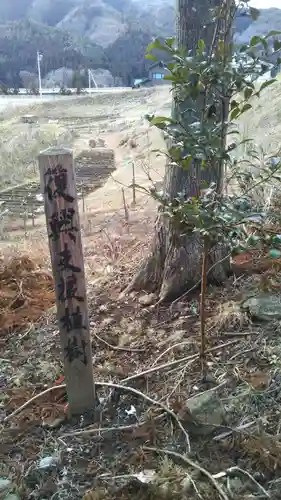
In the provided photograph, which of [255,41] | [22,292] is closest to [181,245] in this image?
[22,292]

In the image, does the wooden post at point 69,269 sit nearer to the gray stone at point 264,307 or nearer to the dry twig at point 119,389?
the dry twig at point 119,389

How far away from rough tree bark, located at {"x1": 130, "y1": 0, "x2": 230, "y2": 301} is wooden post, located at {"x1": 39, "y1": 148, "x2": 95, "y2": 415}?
86 centimetres

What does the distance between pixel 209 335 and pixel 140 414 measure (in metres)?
0.58

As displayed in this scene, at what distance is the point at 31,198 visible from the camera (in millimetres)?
7660

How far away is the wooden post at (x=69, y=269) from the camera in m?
1.53

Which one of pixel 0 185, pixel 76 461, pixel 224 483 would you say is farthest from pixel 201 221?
pixel 0 185

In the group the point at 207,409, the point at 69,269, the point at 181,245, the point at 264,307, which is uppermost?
the point at 69,269

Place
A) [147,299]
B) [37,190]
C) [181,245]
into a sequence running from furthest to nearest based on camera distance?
[37,190], [147,299], [181,245]

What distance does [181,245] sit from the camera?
2.50 m

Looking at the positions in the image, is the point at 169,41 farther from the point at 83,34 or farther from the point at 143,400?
the point at 83,34

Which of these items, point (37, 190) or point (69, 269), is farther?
point (37, 190)

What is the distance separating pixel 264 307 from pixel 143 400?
0.81 meters

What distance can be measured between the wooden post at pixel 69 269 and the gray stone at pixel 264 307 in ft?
3.02

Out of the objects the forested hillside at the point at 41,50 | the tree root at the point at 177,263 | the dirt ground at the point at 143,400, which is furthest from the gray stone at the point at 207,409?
the forested hillside at the point at 41,50
